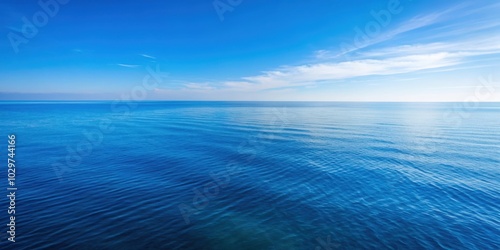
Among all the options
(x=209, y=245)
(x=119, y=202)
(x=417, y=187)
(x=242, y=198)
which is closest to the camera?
(x=209, y=245)

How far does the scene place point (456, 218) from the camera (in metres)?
21.1

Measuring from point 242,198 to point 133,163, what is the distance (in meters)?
22.4

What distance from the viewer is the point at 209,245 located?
17.0 metres

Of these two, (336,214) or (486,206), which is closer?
(336,214)

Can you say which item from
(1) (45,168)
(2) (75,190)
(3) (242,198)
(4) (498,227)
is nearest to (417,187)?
(4) (498,227)

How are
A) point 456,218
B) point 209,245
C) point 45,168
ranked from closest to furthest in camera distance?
point 209,245, point 456,218, point 45,168

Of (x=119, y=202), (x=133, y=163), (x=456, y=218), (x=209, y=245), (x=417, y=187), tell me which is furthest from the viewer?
(x=133, y=163)

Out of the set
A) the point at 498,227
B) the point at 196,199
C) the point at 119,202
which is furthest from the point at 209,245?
the point at 498,227

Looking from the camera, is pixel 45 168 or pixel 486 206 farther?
pixel 45 168

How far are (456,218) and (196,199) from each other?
2624 cm

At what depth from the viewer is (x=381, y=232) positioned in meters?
19.0

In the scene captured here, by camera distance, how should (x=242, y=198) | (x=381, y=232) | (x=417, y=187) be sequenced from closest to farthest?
(x=381, y=232)
(x=242, y=198)
(x=417, y=187)

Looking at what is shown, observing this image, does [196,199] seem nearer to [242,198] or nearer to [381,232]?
[242,198]

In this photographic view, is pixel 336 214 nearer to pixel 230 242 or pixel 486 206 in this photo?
pixel 230 242
